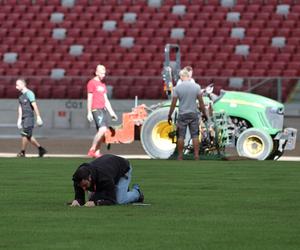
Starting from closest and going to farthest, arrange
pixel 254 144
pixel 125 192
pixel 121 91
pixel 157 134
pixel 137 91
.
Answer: pixel 125 192 → pixel 254 144 → pixel 157 134 → pixel 137 91 → pixel 121 91

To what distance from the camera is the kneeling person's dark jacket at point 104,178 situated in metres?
14.3

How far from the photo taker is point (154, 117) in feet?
91.0

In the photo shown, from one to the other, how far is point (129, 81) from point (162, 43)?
579cm

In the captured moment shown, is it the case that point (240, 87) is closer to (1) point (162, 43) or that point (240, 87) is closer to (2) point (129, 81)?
(2) point (129, 81)

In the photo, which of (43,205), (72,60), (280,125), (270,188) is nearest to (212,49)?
(72,60)

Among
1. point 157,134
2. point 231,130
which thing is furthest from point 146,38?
point 231,130

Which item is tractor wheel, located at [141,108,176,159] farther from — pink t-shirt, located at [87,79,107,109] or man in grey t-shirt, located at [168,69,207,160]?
man in grey t-shirt, located at [168,69,207,160]

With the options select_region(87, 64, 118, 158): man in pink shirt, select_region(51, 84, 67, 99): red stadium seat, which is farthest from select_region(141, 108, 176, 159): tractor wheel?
select_region(51, 84, 67, 99): red stadium seat

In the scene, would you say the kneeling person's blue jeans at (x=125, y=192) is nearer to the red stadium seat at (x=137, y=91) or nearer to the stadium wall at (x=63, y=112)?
the stadium wall at (x=63, y=112)

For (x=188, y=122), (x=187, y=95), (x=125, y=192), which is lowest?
(x=125, y=192)

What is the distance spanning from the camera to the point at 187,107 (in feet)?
84.6

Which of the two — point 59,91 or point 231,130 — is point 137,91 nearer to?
point 59,91

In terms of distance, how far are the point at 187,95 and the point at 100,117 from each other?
2.49 m

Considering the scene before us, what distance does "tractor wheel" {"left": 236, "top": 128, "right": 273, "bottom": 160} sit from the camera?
27234 mm
